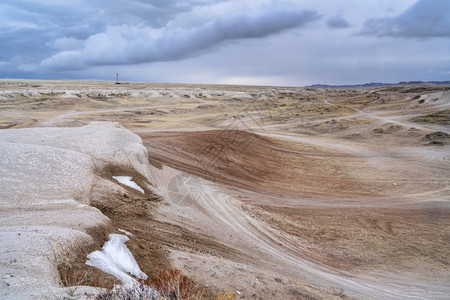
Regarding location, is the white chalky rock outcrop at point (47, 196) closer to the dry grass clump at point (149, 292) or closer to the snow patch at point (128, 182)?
the dry grass clump at point (149, 292)

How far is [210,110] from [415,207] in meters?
40.2

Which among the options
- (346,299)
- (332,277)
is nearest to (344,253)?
(332,277)

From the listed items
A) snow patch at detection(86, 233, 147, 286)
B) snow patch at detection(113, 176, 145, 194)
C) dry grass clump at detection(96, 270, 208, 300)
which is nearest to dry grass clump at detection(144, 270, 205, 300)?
dry grass clump at detection(96, 270, 208, 300)

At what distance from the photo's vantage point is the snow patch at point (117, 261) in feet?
19.2

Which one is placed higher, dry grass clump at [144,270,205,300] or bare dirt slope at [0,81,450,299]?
dry grass clump at [144,270,205,300]

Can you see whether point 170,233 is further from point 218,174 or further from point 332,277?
point 218,174

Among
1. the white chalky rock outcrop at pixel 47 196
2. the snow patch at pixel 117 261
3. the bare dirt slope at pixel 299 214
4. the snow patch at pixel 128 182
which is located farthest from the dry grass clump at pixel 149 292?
the snow patch at pixel 128 182

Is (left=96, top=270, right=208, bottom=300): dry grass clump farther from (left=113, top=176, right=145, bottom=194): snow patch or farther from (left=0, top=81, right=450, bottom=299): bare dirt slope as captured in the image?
(left=113, top=176, right=145, bottom=194): snow patch

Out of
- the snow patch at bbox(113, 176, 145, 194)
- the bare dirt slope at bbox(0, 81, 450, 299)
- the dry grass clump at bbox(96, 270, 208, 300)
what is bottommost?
the bare dirt slope at bbox(0, 81, 450, 299)

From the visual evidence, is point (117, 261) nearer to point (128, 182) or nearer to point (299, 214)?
point (128, 182)

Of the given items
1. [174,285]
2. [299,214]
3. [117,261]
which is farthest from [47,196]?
[299,214]

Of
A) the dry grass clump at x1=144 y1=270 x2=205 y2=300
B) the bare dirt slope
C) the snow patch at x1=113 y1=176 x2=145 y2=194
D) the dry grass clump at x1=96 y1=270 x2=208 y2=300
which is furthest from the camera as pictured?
the snow patch at x1=113 y1=176 x2=145 y2=194

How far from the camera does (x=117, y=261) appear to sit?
21.4 feet

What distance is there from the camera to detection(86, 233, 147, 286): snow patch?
5852 millimetres
